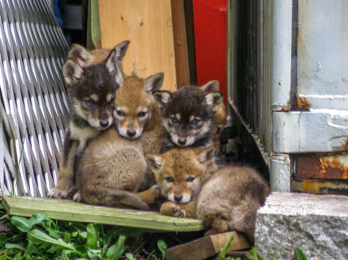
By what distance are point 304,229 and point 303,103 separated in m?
1.07

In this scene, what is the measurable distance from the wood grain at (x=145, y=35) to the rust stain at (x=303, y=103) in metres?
2.67

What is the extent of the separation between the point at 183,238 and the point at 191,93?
5.24ft

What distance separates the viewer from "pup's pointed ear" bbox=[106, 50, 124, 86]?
4758 millimetres

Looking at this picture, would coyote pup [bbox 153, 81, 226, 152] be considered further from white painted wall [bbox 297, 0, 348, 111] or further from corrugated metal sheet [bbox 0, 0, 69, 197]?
corrugated metal sheet [bbox 0, 0, 69, 197]

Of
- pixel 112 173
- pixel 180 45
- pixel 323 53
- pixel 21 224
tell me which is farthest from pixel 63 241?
pixel 180 45

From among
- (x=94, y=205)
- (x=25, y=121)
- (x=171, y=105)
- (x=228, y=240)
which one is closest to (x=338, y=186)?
(x=228, y=240)

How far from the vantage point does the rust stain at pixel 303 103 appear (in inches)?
138

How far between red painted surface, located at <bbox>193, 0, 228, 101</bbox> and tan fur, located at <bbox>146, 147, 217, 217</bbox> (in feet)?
12.5

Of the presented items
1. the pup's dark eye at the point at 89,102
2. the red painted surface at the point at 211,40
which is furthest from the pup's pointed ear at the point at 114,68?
the red painted surface at the point at 211,40

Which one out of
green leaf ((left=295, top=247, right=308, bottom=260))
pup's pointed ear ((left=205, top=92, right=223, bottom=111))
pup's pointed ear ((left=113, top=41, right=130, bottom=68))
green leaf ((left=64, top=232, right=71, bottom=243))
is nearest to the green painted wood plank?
green leaf ((left=64, top=232, right=71, bottom=243))

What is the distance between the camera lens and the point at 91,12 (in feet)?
19.7

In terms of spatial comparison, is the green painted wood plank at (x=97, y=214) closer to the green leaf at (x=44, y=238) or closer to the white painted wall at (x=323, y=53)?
the green leaf at (x=44, y=238)

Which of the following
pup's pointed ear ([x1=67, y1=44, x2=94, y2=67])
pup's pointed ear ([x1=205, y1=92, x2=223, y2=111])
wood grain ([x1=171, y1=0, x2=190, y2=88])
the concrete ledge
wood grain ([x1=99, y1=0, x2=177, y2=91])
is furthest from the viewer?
wood grain ([x1=171, y1=0, x2=190, y2=88])

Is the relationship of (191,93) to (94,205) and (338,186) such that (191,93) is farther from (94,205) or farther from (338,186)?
(338,186)
